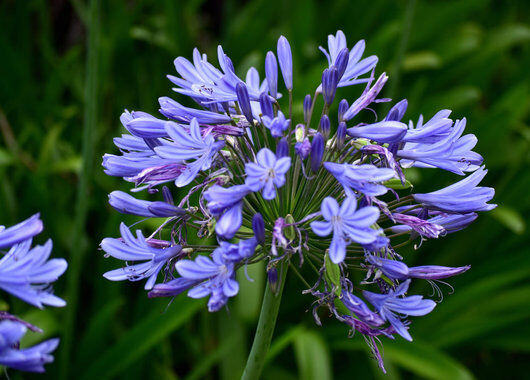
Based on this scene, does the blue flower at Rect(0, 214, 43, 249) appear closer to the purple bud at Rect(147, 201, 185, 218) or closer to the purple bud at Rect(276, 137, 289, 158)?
the purple bud at Rect(147, 201, 185, 218)

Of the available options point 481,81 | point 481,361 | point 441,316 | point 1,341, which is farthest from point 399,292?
point 481,81

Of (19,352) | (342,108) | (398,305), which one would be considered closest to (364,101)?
(342,108)

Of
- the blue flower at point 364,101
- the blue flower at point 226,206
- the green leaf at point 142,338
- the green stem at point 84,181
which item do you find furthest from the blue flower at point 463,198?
the green stem at point 84,181

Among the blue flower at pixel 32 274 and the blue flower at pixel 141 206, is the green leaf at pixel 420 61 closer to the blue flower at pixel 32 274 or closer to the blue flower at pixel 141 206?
the blue flower at pixel 141 206

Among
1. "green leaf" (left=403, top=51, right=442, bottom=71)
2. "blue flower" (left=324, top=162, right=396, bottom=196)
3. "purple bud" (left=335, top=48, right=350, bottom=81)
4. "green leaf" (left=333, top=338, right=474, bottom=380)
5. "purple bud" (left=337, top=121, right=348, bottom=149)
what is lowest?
"green leaf" (left=333, top=338, right=474, bottom=380)

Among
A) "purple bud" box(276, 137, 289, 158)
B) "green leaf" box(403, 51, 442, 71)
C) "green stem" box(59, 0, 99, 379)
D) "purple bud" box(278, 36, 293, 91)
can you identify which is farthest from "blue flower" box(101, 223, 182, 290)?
"green leaf" box(403, 51, 442, 71)
